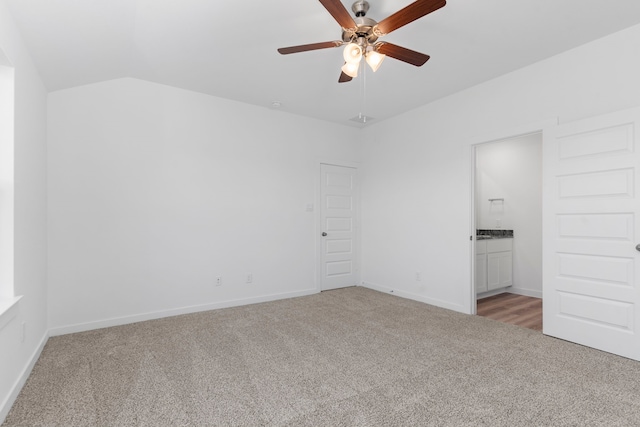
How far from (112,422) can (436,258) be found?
3.80 metres

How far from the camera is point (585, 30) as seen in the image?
2.77m

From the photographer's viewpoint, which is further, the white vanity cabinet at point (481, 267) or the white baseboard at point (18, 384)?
the white vanity cabinet at point (481, 267)

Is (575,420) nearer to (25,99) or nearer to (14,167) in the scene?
(14,167)

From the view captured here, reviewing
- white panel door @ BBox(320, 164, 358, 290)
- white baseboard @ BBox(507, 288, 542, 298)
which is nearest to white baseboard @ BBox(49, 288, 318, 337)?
white panel door @ BBox(320, 164, 358, 290)

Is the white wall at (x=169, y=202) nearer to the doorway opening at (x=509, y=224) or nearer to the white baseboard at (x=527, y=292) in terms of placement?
the doorway opening at (x=509, y=224)

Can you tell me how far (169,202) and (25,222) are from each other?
1.51 m

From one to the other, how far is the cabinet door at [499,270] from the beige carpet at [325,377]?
147 centimetres

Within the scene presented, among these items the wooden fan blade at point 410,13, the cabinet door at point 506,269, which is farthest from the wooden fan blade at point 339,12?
the cabinet door at point 506,269

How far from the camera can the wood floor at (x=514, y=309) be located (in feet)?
12.3

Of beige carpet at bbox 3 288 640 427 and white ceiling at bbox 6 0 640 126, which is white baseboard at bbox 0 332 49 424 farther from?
white ceiling at bbox 6 0 640 126

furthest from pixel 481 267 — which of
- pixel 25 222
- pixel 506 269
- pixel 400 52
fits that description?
pixel 25 222

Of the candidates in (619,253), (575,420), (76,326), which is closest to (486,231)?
(619,253)

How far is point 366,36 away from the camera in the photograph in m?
2.34

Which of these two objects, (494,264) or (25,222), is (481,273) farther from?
(25,222)
